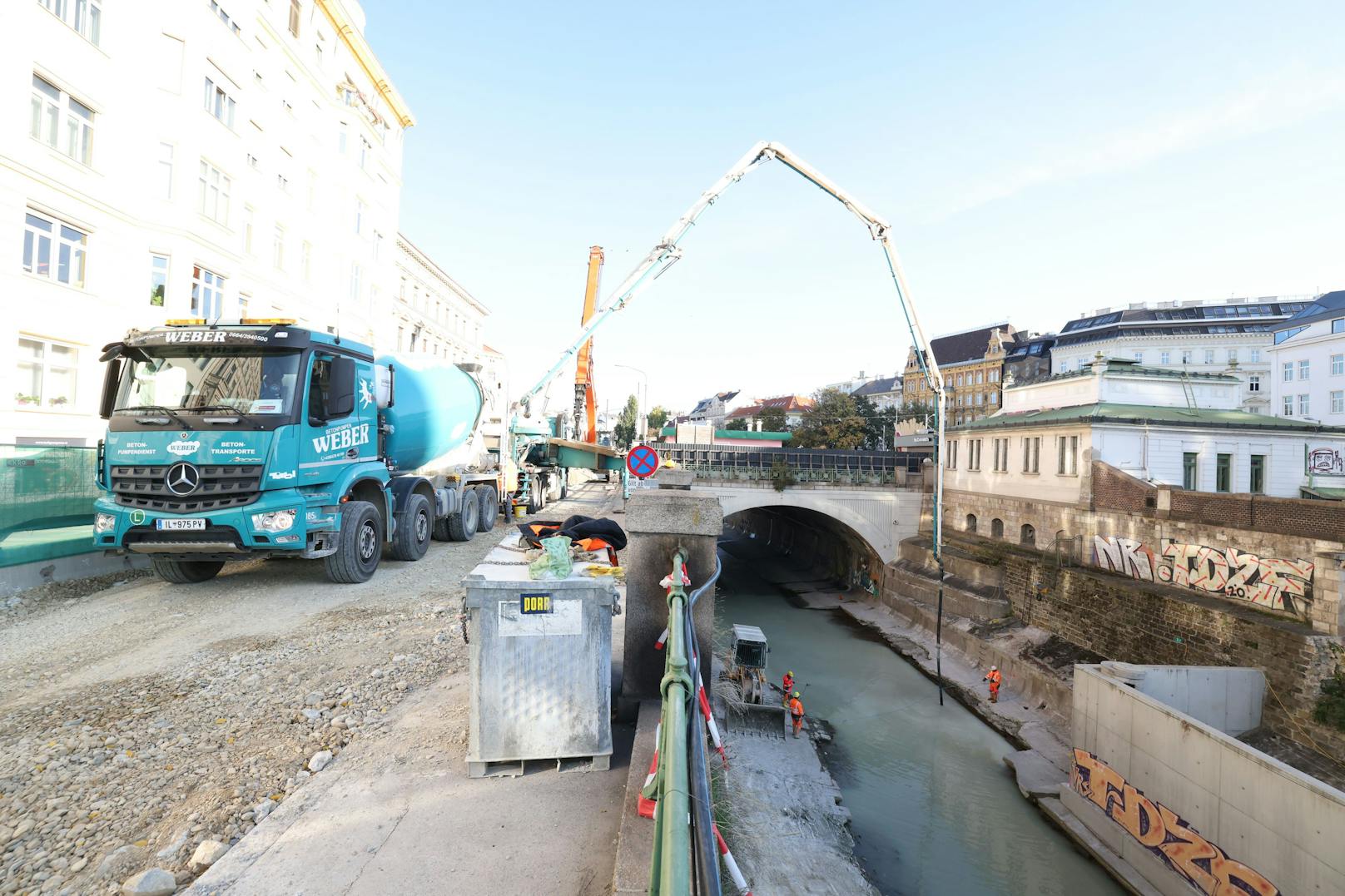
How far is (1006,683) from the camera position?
1972 cm

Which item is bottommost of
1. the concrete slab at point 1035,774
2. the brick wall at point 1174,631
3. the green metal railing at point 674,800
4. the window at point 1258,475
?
the concrete slab at point 1035,774

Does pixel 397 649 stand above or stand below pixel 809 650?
above

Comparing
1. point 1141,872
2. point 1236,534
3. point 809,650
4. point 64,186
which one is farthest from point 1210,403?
point 64,186

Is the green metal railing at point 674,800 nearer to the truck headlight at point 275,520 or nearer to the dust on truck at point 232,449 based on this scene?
the truck headlight at point 275,520

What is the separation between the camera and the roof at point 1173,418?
70.0 feet

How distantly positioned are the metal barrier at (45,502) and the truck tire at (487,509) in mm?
8203

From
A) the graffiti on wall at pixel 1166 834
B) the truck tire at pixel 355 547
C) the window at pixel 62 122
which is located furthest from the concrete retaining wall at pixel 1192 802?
the window at pixel 62 122

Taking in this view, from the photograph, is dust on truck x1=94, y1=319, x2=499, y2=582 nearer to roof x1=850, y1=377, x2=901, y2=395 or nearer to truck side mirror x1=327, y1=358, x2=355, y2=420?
truck side mirror x1=327, y1=358, x2=355, y2=420

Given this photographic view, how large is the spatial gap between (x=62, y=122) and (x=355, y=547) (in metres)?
12.7

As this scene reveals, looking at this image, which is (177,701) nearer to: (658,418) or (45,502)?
(45,502)

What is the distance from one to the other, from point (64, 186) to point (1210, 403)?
3680cm

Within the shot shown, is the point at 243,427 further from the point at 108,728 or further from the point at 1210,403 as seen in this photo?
the point at 1210,403

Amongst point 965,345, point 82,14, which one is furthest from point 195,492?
point 965,345

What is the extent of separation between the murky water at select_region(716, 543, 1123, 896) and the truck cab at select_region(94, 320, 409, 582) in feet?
36.3
